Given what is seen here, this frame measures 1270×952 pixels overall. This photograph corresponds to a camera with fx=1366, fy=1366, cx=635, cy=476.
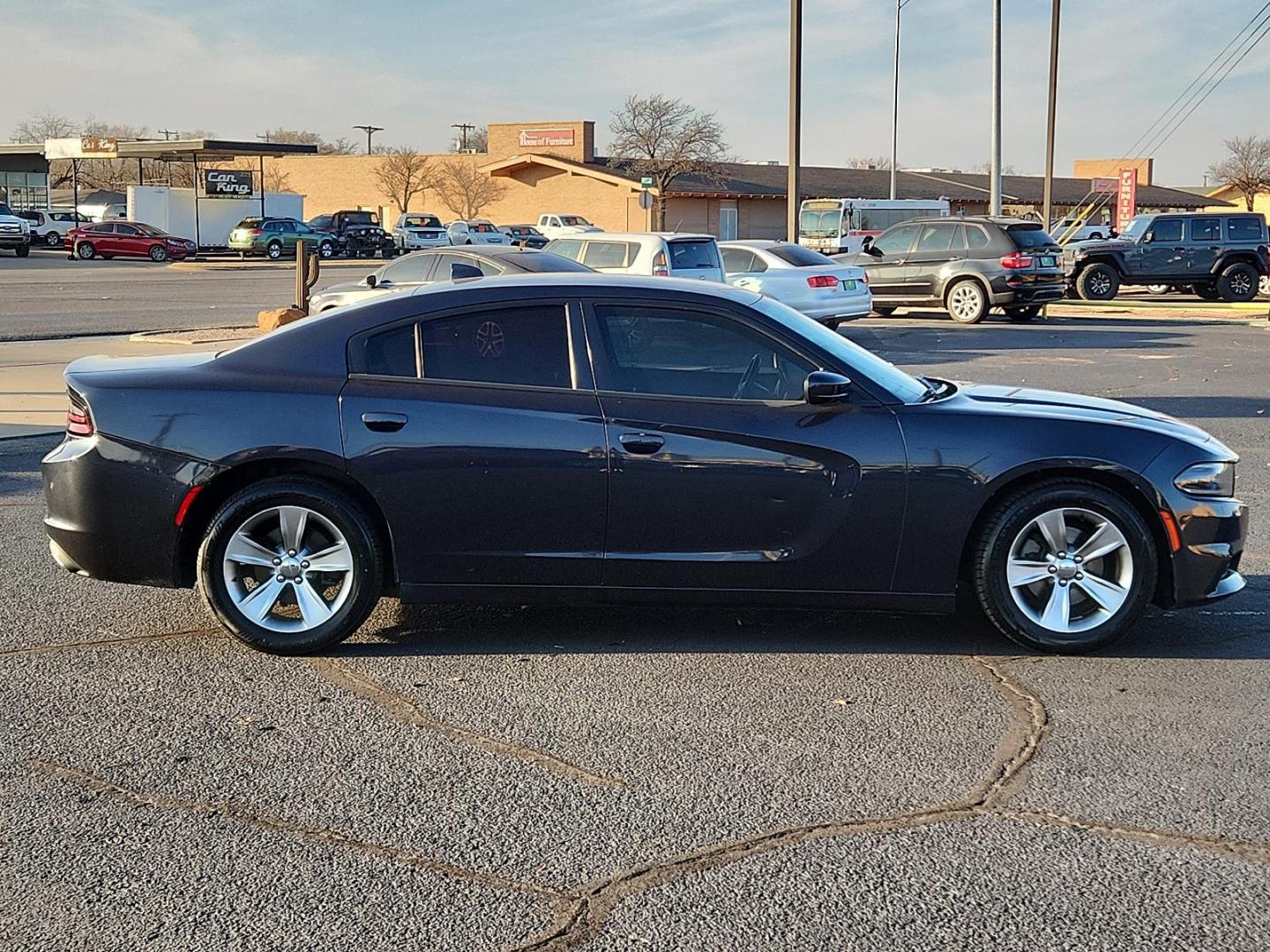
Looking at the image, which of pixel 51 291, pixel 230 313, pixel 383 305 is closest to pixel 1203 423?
pixel 383 305

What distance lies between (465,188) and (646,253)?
60903 mm

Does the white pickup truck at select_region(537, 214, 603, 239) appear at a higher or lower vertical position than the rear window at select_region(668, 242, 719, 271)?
higher

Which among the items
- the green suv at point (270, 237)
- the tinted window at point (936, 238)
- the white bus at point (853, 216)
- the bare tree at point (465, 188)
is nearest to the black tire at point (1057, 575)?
the tinted window at point (936, 238)

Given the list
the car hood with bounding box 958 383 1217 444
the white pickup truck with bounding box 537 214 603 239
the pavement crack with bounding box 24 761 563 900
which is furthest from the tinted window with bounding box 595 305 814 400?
the white pickup truck with bounding box 537 214 603 239

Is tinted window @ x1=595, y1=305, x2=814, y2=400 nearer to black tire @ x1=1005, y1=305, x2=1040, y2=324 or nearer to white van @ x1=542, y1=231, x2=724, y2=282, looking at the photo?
white van @ x1=542, y1=231, x2=724, y2=282

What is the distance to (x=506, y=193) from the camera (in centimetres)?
7538

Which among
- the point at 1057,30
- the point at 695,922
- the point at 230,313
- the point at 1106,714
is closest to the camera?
the point at 695,922

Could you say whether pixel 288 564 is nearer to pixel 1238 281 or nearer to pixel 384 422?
pixel 384 422

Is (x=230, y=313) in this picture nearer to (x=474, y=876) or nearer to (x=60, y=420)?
(x=60, y=420)

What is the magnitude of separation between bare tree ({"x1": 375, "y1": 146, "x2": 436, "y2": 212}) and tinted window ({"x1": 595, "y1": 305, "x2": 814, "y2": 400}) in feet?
251

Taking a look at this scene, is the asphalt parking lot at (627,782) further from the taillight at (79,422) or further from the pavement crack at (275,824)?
the taillight at (79,422)

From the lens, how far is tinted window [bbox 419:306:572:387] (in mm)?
5742

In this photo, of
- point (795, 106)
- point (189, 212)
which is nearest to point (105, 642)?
point (795, 106)

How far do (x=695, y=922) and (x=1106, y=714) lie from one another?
2.23 meters
